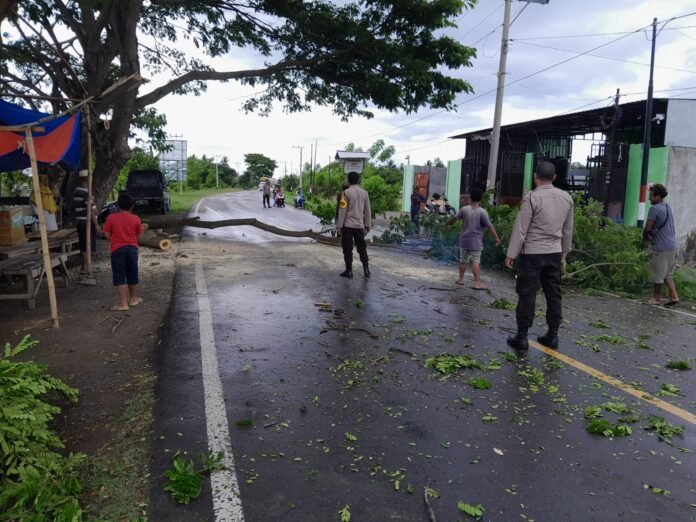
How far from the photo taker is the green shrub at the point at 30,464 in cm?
260

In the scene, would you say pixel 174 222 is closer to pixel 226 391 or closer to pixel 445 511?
pixel 226 391

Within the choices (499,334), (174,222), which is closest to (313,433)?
(499,334)

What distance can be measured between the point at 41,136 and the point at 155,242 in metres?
6.56

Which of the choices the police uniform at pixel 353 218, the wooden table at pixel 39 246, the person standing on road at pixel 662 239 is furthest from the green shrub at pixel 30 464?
the person standing on road at pixel 662 239

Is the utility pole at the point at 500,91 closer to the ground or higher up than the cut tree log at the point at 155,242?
higher up

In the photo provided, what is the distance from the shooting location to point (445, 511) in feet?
9.21

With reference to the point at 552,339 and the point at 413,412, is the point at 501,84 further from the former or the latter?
the point at 413,412

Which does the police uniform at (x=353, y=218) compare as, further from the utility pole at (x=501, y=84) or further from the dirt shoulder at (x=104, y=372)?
the utility pole at (x=501, y=84)

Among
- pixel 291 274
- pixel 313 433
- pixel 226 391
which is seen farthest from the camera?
pixel 291 274

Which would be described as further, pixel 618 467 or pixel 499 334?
pixel 499 334

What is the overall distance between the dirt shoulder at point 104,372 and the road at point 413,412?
0.54 ft

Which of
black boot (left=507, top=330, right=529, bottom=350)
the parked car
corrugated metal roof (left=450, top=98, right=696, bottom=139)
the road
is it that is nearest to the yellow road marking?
the road

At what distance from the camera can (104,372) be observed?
15.7 feet

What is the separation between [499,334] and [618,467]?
9.83ft
